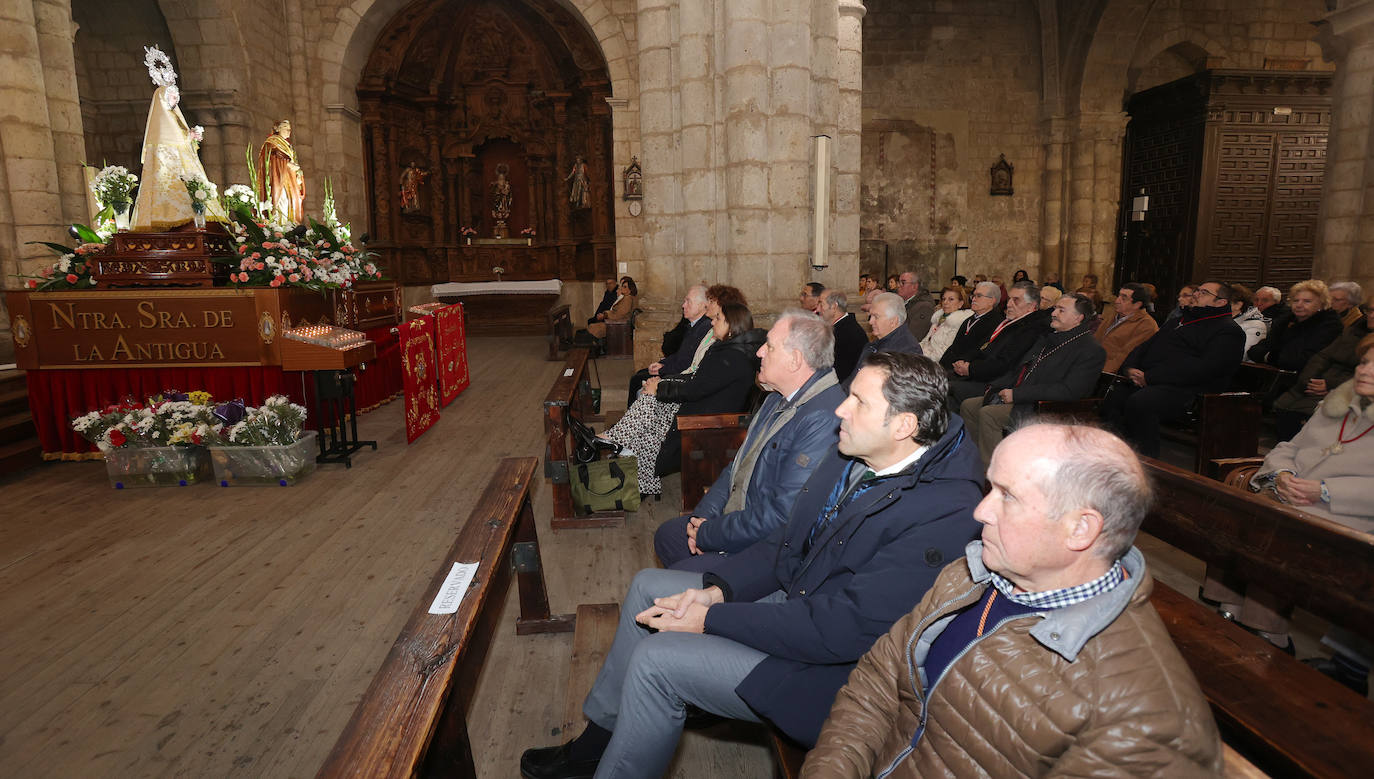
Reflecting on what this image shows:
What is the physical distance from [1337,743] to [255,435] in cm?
536

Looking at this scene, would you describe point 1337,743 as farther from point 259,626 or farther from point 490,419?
point 490,419

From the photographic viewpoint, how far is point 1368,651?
95.3 inches

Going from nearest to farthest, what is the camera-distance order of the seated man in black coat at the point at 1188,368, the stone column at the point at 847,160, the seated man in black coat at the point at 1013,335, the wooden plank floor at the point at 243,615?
the wooden plank floor at the point at 243,615 → the seated man in black coat at the point at 1188,368 → the seated man in black coat at the point at 1013,335 → the stone column at the point at 847,160

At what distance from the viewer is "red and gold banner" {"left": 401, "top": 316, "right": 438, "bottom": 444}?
573 cm

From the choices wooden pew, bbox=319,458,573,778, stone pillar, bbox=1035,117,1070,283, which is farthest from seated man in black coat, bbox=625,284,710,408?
stone pillar, bbox=1035,117,1070,283

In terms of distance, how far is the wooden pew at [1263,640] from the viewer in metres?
1.46

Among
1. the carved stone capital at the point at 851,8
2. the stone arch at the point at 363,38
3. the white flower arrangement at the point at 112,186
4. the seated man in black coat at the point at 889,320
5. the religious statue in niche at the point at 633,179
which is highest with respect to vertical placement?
the stone arch at the point at 363,38

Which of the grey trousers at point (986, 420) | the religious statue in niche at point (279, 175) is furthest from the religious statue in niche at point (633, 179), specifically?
the grey trousers at point (986, 420)

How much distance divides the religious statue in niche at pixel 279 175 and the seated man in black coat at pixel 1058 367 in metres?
6.46

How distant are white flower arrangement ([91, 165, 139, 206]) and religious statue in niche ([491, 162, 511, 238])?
8590mm

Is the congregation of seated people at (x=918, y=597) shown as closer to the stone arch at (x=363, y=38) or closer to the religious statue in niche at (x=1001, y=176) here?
the stone arch at (x=363, y=38)

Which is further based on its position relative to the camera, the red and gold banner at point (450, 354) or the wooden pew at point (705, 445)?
the red and gold banner at point (450, 354)

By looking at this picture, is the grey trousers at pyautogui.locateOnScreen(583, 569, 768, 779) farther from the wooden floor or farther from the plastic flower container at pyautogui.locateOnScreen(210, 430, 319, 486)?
the plastic flower container at pyautogui.locateOnScreen(210, 430, 319, 486)

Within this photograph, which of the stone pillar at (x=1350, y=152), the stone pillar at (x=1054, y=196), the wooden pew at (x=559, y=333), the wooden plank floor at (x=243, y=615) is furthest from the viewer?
the stone pillar at (x=1054, y=196)
